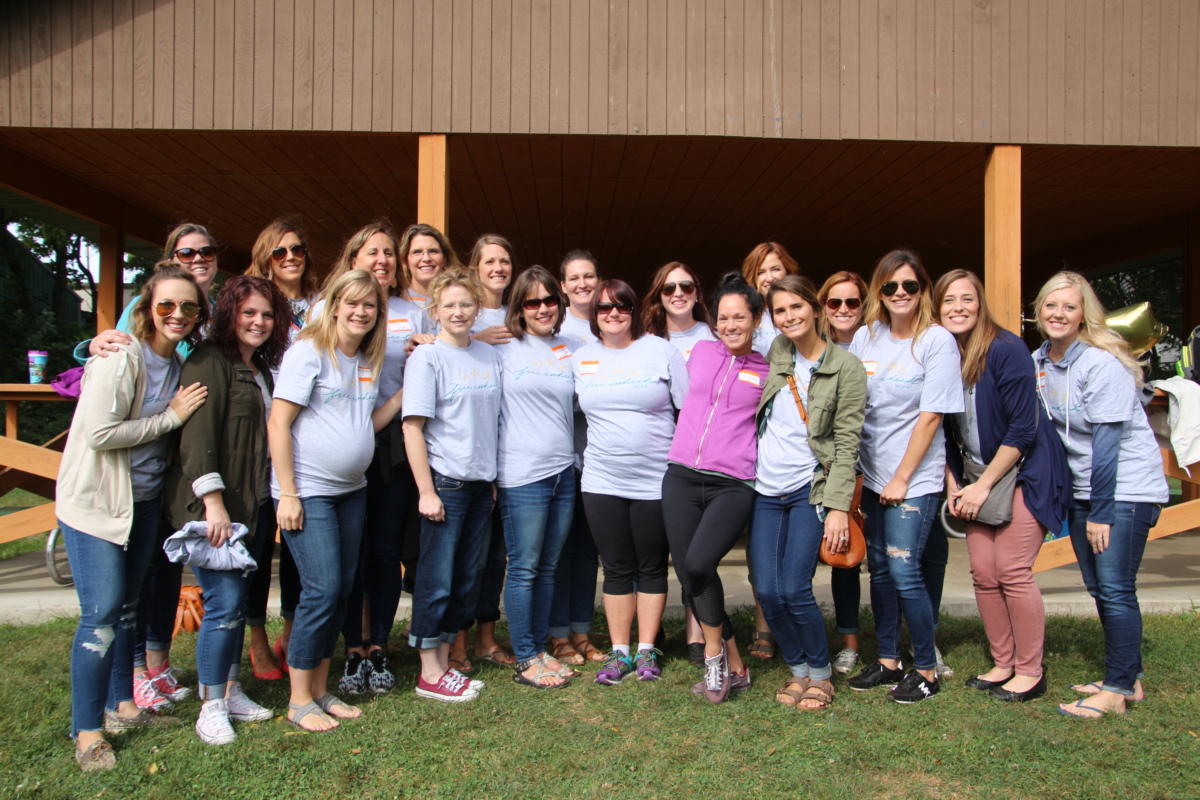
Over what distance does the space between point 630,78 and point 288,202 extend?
11.8 feet

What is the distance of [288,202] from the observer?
6.90 meters

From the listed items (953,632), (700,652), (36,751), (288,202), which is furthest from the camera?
(288,202)

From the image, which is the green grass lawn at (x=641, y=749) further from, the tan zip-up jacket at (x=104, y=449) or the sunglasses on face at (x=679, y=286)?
the sunglasses on face at (x=679, y=286)

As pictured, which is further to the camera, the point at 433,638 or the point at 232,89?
the point at 232,89

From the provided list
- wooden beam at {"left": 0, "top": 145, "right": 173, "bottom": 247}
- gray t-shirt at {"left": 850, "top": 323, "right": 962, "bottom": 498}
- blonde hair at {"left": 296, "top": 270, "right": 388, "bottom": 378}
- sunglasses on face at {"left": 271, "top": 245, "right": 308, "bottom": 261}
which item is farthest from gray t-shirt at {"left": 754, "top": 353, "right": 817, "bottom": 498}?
wooden beam at {"left": 0, "top": 145, "right": 173, "bottom": 247}

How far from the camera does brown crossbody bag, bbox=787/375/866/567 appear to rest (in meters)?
3.01

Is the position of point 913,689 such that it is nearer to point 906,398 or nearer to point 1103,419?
→ point 906,398

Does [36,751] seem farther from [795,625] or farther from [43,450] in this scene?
[795,625]

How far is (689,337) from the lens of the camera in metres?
3.57

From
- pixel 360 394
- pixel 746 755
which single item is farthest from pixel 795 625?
pixel 360 394

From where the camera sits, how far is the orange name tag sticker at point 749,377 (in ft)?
10.4

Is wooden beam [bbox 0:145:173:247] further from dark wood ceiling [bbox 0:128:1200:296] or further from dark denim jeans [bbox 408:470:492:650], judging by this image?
dark denim jeans [bbox 408:470:492:650]

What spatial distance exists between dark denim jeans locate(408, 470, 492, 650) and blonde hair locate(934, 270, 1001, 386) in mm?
2004

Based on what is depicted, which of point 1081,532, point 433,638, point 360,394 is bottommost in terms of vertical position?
point 433,638
